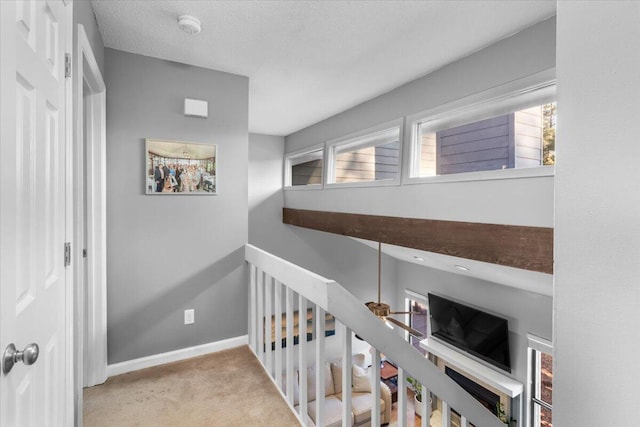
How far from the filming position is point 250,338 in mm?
2875

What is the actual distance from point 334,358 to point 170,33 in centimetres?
493

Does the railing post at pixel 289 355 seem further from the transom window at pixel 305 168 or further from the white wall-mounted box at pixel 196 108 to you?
the transom window at pixel 305 168

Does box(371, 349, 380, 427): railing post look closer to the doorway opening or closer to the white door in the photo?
the white door

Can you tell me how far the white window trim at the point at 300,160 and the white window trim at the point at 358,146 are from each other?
9cm

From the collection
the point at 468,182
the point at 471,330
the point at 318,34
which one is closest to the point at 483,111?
the point at 468,182

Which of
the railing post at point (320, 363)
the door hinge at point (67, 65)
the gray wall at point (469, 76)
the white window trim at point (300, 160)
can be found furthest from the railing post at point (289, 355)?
the white window trim at point (300, 160)

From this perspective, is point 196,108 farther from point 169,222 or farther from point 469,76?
point 469,76

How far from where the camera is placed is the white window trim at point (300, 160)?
16.0ft

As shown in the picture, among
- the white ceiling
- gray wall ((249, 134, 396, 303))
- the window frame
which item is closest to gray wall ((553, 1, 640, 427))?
the white ceiling

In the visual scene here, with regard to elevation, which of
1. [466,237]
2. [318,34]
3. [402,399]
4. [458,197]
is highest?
[318,34]

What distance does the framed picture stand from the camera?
102 inches

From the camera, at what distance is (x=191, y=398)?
2129 mm

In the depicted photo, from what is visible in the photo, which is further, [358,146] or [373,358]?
[358,146]

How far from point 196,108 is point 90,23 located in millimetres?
879
